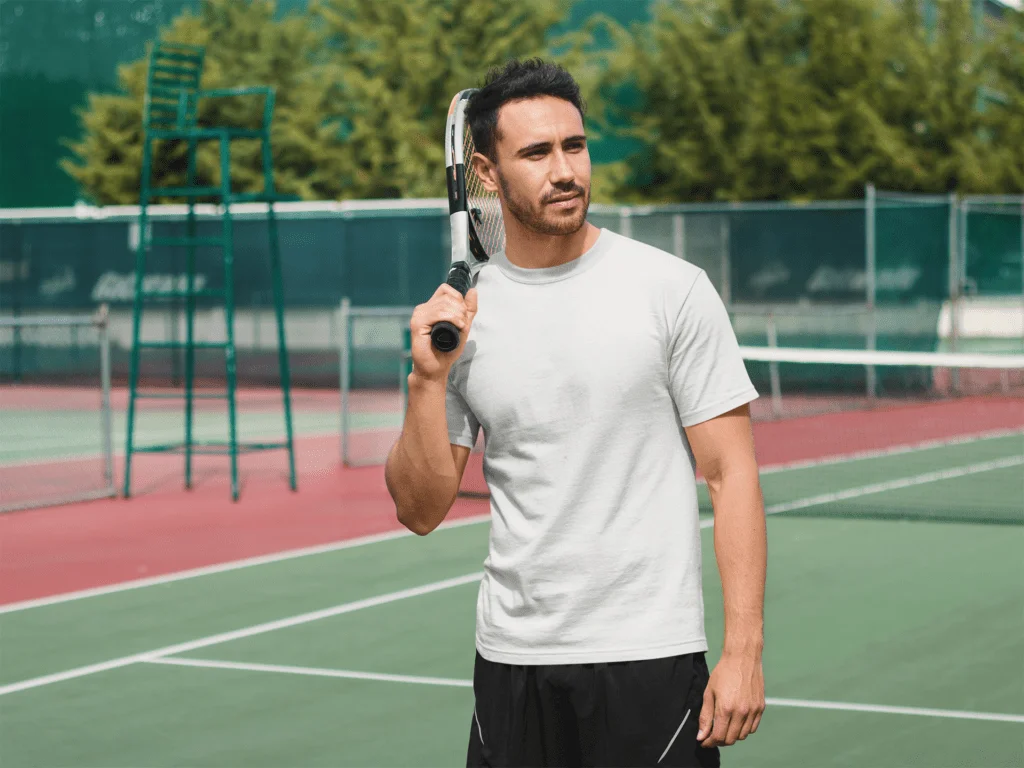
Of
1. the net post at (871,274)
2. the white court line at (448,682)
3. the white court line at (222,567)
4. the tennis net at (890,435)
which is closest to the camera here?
the white court line at (448,682)

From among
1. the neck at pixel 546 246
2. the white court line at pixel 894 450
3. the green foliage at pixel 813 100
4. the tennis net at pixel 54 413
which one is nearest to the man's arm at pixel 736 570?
the neck at pixel 546 246

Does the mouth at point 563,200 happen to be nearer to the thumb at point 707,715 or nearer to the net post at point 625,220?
the thumb at point 707,715

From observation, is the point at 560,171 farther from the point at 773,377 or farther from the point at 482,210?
the point at 773,377

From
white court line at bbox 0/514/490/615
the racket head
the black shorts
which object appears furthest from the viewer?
white court line at bbox 0/514/490/615

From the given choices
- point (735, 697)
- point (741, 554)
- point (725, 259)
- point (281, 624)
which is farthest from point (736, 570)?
point (725, 259)

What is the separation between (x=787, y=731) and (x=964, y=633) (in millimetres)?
2151

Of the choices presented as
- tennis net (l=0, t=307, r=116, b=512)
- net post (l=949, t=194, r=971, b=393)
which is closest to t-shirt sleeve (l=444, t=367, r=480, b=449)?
tennis net (l=0, t=307, r=116, b=512)

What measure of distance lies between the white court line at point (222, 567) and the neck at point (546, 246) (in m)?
6.68

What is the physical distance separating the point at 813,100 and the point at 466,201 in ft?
94.0

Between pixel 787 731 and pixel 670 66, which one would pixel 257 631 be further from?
pixel 670 66

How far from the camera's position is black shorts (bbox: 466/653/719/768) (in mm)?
3273

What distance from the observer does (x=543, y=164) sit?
331 cm

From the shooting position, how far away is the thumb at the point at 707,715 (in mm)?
3246

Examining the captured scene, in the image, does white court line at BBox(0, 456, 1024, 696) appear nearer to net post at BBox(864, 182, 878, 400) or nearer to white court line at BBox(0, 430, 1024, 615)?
white court line at BBox(0, 430, 1024, 615)
